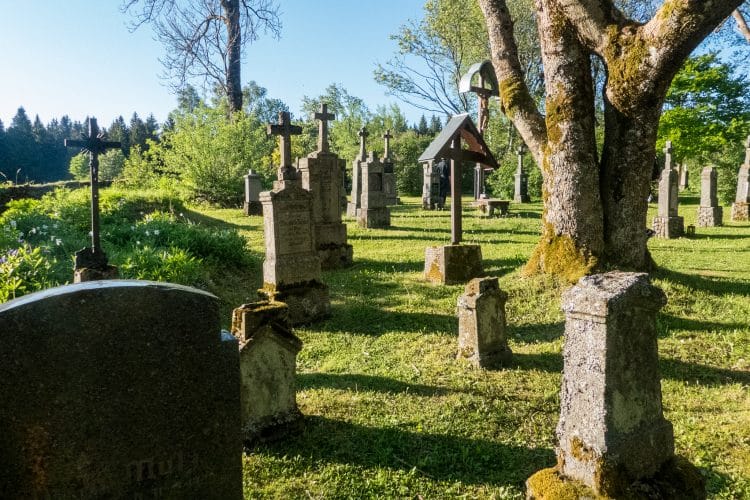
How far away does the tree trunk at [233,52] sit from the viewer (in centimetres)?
2145

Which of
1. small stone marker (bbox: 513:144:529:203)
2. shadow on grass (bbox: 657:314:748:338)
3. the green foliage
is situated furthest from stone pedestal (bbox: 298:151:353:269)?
small stone marker (bbox: 513:144:529:203)

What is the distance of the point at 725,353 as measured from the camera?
211 inches

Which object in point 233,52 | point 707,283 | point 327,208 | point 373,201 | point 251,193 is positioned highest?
point 233,52

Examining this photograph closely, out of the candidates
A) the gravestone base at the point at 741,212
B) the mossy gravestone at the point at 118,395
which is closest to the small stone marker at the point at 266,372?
the mossy gravestone at the point at 118,395

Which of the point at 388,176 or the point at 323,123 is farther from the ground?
the point at 323,123

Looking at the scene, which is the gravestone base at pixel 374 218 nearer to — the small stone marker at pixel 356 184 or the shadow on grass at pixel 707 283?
the small stone marker at pixel 356 184

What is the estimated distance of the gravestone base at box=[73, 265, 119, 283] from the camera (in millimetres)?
5148

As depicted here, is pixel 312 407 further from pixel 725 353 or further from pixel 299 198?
pixel 725 353

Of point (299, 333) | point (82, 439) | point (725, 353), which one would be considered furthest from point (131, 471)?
point (725, 353)

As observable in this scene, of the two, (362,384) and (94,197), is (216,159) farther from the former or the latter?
(362,384)

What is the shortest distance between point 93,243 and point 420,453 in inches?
173

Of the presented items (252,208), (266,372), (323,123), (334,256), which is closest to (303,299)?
(266,372)

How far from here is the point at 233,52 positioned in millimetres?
22594

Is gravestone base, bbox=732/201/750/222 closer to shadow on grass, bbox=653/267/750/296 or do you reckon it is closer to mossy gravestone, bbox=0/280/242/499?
shadow on grass, bbox=653/267/750/296
